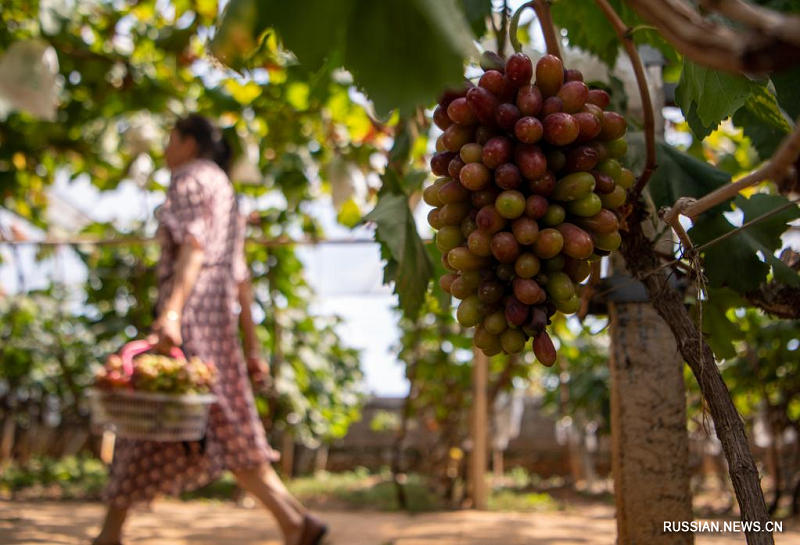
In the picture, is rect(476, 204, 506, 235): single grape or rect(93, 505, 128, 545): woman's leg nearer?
rect(476, 204, 506, 235): single grape

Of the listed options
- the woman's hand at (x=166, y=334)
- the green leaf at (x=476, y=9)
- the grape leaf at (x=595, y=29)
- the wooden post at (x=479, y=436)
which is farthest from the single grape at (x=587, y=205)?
the wooden post at (x=479, y=436)

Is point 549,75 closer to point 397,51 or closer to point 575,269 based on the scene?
point 575,269

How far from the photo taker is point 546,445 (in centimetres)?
890

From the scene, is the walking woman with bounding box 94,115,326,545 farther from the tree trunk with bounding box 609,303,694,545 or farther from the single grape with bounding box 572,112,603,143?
the single grape with bounding box 572,112,603,143

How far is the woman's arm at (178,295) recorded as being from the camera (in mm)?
2361

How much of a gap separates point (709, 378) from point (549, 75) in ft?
1.80

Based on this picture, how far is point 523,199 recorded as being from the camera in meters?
0.98

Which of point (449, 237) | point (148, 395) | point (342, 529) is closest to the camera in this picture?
point (449, 237)

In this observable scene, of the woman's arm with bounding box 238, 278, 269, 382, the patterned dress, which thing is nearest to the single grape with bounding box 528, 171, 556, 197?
the patterned dress

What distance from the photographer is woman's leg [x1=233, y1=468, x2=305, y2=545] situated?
2.54 metres

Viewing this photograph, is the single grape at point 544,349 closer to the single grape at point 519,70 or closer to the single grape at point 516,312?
the single grape at point 516,312

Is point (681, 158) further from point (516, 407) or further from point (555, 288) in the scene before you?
point (516, 407)

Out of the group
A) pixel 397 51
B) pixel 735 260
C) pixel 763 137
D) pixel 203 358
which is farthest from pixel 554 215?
pixel 203 358

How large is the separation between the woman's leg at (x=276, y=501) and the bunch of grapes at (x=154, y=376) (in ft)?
1.59
